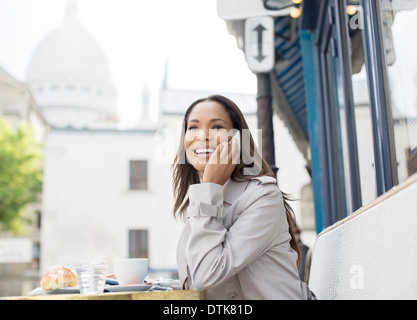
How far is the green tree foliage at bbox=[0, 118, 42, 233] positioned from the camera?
19.3 meters

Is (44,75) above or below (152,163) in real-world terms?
above

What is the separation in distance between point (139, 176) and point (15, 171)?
15.4ft

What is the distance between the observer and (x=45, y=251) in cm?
2002

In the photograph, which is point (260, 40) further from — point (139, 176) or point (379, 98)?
point (139, 176)

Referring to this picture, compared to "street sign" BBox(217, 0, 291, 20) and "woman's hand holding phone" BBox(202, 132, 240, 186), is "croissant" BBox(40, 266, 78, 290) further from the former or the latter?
"street sign" BBox(217, 0, 291, 20)

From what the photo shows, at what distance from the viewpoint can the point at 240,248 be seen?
1.41 meters

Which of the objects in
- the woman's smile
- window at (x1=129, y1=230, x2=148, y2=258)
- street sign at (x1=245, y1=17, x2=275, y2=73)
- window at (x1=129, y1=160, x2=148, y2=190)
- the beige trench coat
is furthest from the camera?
window at (x1=129, y1=160, x2=148, y2=190)

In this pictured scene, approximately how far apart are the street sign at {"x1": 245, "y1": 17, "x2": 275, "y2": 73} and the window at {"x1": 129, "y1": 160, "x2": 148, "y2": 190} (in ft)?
57.9

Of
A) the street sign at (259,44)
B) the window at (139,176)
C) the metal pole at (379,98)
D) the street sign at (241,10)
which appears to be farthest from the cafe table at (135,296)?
the window at (139,176)

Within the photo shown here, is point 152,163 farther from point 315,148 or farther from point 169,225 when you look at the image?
point 315,148

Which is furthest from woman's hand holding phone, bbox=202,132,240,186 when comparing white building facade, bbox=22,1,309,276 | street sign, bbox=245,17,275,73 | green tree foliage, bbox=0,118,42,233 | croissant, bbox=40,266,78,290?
green tree foliage, bbox=0,118,42,233

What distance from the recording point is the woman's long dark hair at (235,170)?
1779 mm
